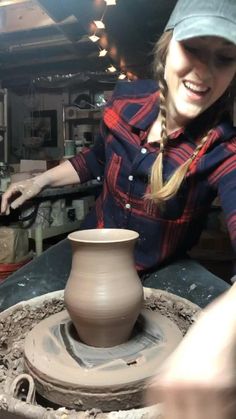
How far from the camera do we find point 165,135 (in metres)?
1.29

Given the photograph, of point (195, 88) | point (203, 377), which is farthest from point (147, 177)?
point (203, 377)

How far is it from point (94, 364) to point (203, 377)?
0.40m

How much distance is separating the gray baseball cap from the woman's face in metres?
0.04

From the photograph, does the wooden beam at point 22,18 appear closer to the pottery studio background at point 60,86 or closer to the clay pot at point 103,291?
the pottery studio background at point 60,86

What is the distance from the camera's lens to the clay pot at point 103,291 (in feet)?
3.10

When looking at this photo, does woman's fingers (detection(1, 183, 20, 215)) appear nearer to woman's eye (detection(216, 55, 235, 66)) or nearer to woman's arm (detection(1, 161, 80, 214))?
woman's arm (detection(1, 161, 80, 214))

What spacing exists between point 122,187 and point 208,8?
0.60 metres

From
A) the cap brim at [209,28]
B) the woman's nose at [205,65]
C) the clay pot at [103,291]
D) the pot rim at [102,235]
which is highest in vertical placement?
the cap brim at [209,28]

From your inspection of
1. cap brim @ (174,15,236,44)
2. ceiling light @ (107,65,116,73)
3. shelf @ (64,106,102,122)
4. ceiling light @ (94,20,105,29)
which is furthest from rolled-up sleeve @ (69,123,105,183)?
shelf @ (64,106,102,122)

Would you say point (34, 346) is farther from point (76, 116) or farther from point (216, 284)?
point (76, 116)

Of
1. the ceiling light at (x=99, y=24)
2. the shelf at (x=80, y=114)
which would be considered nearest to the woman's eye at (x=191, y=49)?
the ceiling light at (x=99, y=24)

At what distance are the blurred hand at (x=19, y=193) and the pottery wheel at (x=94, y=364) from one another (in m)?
0.62

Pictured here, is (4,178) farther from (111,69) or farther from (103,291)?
(103,291)

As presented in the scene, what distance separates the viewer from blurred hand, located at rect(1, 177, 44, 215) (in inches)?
62.2
